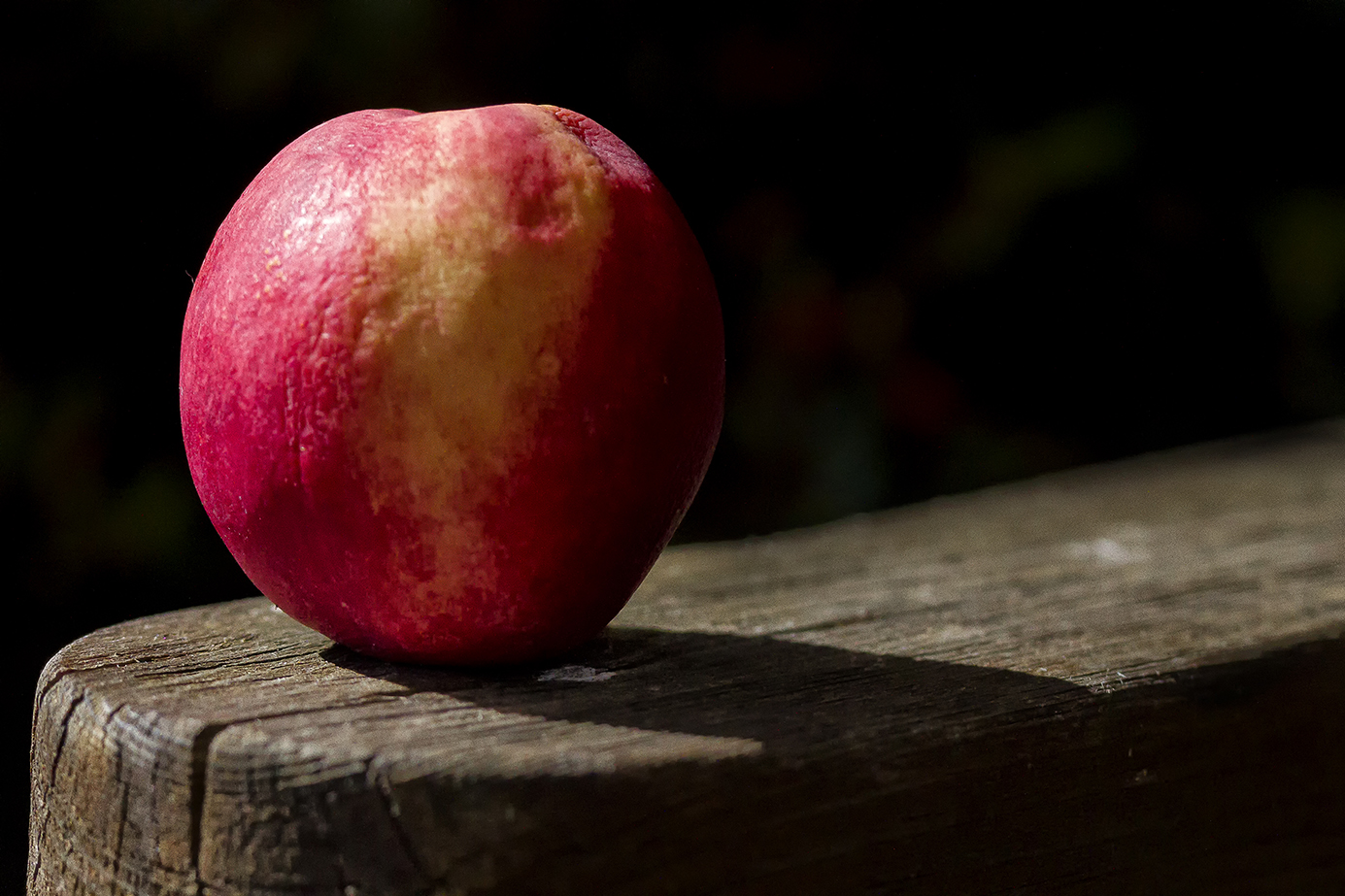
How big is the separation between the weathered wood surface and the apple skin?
73mm

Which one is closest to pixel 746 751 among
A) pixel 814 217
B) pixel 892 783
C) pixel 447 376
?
pixel 892 783

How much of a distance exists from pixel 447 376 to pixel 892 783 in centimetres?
35

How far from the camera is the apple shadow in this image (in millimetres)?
690

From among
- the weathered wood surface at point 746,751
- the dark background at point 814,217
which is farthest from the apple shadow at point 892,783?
the dark background at point 814,217

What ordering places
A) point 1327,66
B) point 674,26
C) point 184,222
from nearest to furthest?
point 184,222 → point 674,26 → point 1327,66

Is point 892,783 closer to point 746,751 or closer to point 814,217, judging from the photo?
point 746,751

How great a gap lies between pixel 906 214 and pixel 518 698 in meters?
1.34

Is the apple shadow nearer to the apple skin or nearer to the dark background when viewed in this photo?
the apple skin

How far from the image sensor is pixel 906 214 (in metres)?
1.97

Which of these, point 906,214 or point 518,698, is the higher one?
point 906,214

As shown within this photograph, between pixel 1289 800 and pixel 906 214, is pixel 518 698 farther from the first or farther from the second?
pixel 906 214

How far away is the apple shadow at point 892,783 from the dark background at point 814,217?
2.54 feet

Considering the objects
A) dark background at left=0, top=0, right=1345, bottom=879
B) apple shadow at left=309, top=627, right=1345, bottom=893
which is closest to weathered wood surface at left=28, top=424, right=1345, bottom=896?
apple shadow at left=309, top=627, right=1345, bottom=893

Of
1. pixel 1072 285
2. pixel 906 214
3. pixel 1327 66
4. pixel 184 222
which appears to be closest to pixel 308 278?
pixel 184 222
